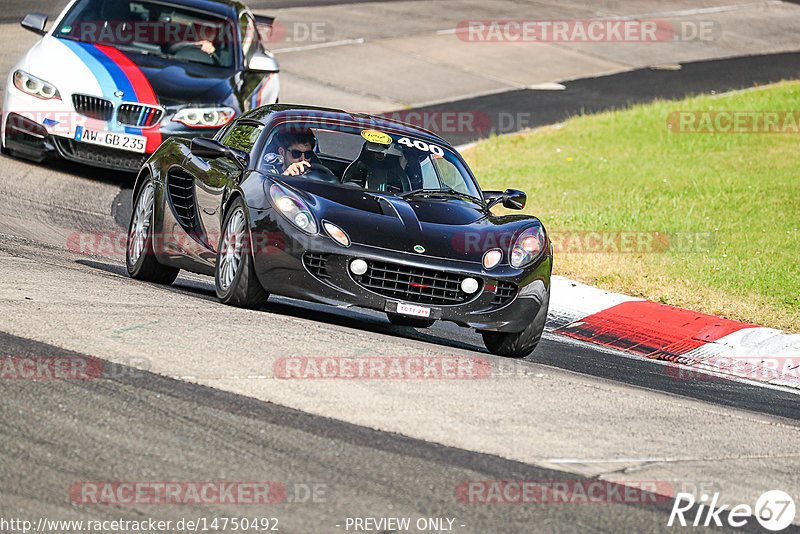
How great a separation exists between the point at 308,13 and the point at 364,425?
21125 millimetres

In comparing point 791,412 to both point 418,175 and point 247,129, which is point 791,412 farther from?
point 247,129

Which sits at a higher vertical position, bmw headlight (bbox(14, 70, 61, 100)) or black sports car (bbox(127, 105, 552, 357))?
bmw headlight (bbox(14, 70, 61, 100))

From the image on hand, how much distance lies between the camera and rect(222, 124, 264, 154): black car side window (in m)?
8.60

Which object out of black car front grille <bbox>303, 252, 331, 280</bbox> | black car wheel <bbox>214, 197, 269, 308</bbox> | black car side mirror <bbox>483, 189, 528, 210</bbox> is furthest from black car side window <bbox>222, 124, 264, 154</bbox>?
black car side mirror <bbox>483, 189, 528, 210</bbox>

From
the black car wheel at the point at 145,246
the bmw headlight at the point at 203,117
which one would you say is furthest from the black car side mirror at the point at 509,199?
the bmw headlight at the point at 203,117

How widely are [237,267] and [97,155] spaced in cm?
519

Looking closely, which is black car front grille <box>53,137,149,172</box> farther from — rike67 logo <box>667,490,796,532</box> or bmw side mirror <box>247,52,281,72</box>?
rike67 logo <box>667,490,796,532</box>

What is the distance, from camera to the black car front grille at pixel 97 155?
12.2 m

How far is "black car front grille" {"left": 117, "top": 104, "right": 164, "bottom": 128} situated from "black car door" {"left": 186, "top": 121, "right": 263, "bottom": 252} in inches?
141

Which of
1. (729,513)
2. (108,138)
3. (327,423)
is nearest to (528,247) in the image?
(327,423)

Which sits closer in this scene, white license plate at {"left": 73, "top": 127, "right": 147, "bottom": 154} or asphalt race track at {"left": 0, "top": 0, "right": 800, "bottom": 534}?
asphalt race track at {"left": 0, "top": 0, "right": 800, "bottom": 534}

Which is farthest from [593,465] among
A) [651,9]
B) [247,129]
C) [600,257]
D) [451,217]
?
[651,9]

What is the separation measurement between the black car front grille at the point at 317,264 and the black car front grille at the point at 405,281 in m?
0.19

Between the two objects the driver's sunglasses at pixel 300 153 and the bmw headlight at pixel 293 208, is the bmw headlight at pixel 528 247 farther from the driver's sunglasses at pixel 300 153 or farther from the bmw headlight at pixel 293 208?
the driver's sunglasses at pixel 300 153
